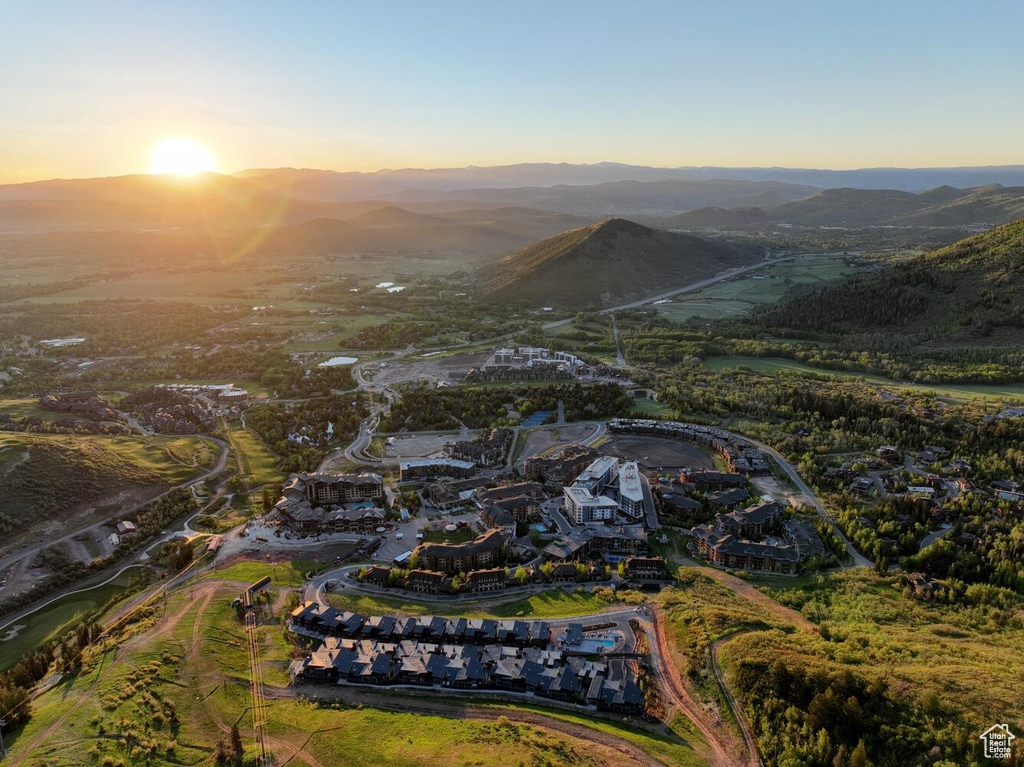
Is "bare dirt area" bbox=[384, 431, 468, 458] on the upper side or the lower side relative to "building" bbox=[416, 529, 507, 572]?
lower

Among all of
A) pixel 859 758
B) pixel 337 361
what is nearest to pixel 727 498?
pixel 859 758

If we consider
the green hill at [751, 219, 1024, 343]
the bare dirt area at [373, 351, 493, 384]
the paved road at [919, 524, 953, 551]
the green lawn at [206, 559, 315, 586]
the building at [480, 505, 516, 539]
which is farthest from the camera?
the green hill at [751, 219, 1024, 343]

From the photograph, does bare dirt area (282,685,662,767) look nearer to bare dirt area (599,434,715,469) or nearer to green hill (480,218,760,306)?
bare dirt area (599,434,715,469)

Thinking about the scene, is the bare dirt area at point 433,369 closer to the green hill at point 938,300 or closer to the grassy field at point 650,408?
the grassy field at point 650,408

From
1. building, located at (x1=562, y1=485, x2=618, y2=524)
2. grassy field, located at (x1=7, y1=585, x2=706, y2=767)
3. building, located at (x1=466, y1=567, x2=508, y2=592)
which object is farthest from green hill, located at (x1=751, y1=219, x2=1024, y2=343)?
grassy field, located at (x1=7, y1=585, x2=706, y2=767)

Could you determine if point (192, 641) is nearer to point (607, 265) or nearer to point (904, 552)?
point (904, 552)

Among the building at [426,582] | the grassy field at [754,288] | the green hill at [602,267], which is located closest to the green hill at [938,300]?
the grassy field at [754,288]
